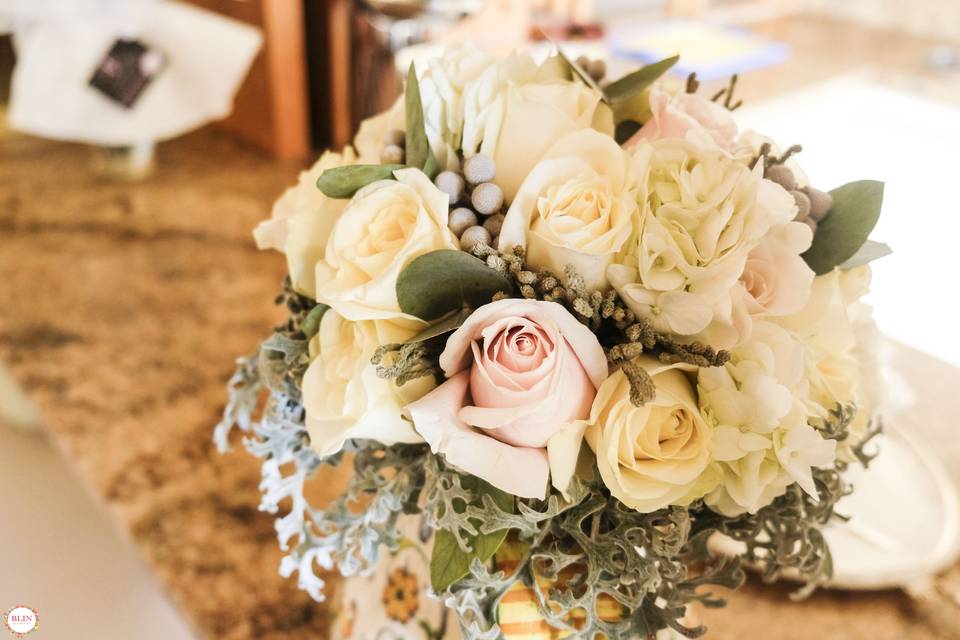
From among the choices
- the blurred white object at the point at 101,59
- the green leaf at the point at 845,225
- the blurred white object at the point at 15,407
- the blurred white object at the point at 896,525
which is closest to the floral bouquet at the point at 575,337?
the green leaf at the point at 845,225

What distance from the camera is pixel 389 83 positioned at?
162 cm

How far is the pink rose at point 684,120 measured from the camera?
39 cm

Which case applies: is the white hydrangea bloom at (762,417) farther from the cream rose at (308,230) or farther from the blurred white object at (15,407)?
the blurred white object at (15,407)

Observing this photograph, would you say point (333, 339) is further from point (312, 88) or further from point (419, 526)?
point (312, 88)

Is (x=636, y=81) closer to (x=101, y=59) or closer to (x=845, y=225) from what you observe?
(x=845, y=225)

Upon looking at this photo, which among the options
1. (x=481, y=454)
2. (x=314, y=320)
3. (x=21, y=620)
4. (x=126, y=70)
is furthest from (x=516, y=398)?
(x=126, y=70)

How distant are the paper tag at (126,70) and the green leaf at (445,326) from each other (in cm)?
130

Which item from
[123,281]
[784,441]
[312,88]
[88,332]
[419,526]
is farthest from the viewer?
[312,88]

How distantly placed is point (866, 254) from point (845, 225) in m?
0.02

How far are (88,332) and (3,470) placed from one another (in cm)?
29

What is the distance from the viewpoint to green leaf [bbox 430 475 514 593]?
0.37m

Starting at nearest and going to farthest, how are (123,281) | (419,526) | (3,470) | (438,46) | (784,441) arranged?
(784,441)
(419,526)
(3,470)
(123,281)
(438,46)

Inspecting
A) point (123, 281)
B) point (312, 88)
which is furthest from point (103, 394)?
point (312, 88)

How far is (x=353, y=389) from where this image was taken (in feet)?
1.18
